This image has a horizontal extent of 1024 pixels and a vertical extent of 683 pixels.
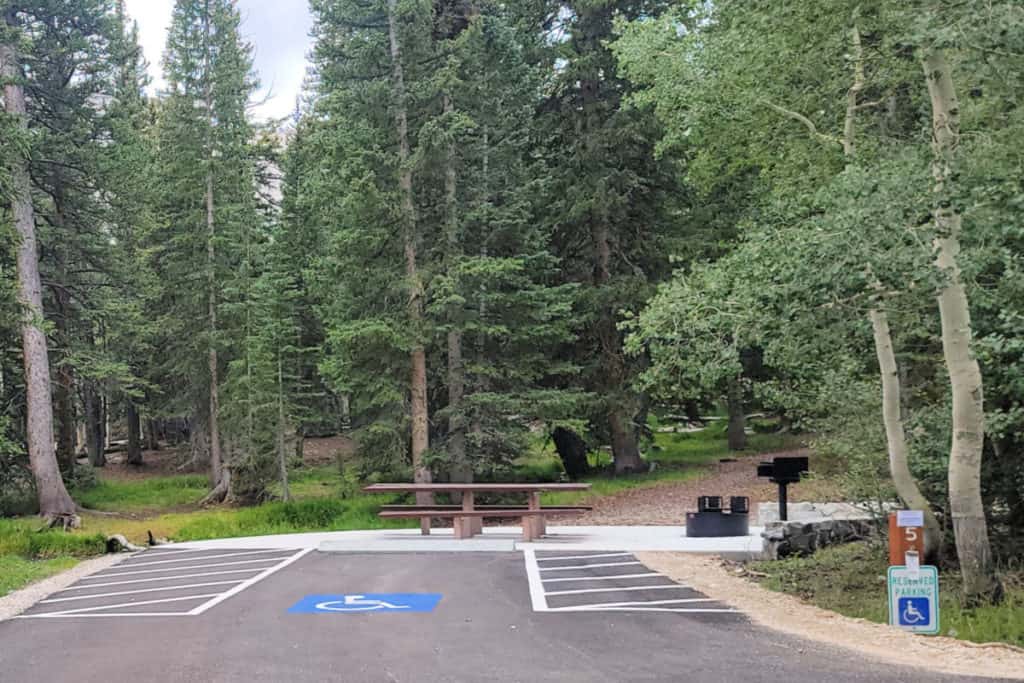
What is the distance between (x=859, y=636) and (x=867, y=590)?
1.98 meters

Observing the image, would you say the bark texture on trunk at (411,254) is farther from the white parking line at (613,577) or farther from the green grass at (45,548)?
the white parking line at (613,577)

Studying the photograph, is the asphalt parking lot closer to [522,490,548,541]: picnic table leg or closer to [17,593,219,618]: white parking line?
[17,593,219,618]: white parking line

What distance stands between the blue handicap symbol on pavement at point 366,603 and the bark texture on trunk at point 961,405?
4.92 metres

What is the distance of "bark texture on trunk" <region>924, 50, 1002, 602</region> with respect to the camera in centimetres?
750

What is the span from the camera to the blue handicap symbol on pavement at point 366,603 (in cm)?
846

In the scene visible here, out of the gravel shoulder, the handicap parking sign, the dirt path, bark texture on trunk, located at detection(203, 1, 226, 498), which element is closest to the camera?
the gravel shoulder

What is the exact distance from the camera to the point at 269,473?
23062 millimetres

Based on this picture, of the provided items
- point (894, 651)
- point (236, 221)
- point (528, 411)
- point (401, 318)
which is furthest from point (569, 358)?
point (894, 651)

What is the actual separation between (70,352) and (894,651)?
66.9ft

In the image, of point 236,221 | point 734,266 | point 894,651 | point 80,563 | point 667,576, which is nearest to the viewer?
point 894,651

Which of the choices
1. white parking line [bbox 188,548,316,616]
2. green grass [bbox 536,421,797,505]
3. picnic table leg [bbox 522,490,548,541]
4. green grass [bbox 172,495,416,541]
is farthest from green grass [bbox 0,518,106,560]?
green grass [bbox 536,421,797,505]

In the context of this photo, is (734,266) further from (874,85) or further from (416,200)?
(416,200)

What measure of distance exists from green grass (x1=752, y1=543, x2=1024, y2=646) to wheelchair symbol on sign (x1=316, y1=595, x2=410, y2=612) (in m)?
4.14

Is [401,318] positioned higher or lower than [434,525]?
higher
